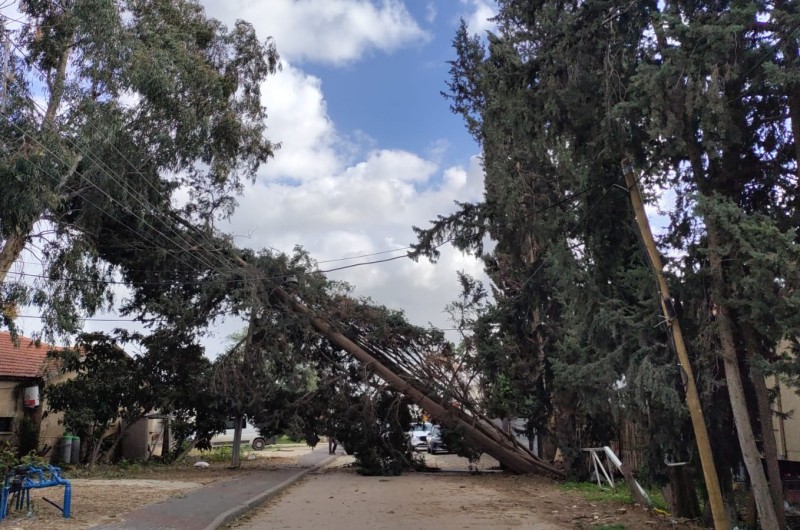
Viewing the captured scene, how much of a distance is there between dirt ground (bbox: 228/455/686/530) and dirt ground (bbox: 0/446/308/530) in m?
2.23

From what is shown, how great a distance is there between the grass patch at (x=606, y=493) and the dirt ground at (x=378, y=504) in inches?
13.5

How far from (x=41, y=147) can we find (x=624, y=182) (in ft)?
39.1

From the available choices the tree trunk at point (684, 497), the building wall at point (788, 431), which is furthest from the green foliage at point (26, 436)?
the building wall at point (788, 431)

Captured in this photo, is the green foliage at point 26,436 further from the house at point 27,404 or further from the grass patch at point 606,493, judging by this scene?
the grass patch at point 606,493

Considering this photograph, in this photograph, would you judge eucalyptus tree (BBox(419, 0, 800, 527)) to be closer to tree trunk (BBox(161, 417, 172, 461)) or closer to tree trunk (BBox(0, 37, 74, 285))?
tree trunk (BBox(0, 37, 74, 285))

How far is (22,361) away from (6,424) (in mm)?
2867

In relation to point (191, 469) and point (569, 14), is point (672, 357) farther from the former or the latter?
point (191, 469)

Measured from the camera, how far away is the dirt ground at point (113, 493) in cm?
952

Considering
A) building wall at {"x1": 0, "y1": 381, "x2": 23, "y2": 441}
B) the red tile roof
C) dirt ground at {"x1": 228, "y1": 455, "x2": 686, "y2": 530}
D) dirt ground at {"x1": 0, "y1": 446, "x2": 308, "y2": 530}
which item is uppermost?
the red tile roof

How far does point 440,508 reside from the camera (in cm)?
1244

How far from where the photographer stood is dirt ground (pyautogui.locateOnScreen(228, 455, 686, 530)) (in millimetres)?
10328

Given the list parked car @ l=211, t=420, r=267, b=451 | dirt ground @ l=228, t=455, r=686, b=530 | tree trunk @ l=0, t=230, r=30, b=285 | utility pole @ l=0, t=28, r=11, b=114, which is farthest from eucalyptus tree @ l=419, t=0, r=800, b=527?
parked car @ l=211, t=420, r=267, b=451

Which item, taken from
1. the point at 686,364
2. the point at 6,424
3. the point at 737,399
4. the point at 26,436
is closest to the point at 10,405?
the point at 6,424

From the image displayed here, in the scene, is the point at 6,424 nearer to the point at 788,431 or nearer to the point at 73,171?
the point at 73,171
